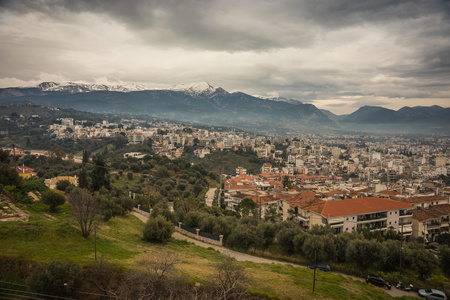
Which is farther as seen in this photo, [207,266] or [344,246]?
[344,246]

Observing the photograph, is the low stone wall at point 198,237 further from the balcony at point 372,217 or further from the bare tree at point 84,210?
the balcony at point 372,217

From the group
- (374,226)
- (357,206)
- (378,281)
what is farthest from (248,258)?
(374,226)

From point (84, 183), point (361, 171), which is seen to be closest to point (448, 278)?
point (84, 183)

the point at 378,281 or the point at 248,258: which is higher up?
the point at 378,281

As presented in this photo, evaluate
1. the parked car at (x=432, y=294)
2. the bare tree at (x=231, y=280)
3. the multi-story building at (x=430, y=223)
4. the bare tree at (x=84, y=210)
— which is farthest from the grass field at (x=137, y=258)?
the multi-story building at (x=430, y=223)

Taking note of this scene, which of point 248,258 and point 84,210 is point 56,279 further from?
point 248,258

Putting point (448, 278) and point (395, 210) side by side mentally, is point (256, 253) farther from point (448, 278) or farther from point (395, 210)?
point (395, 210)
